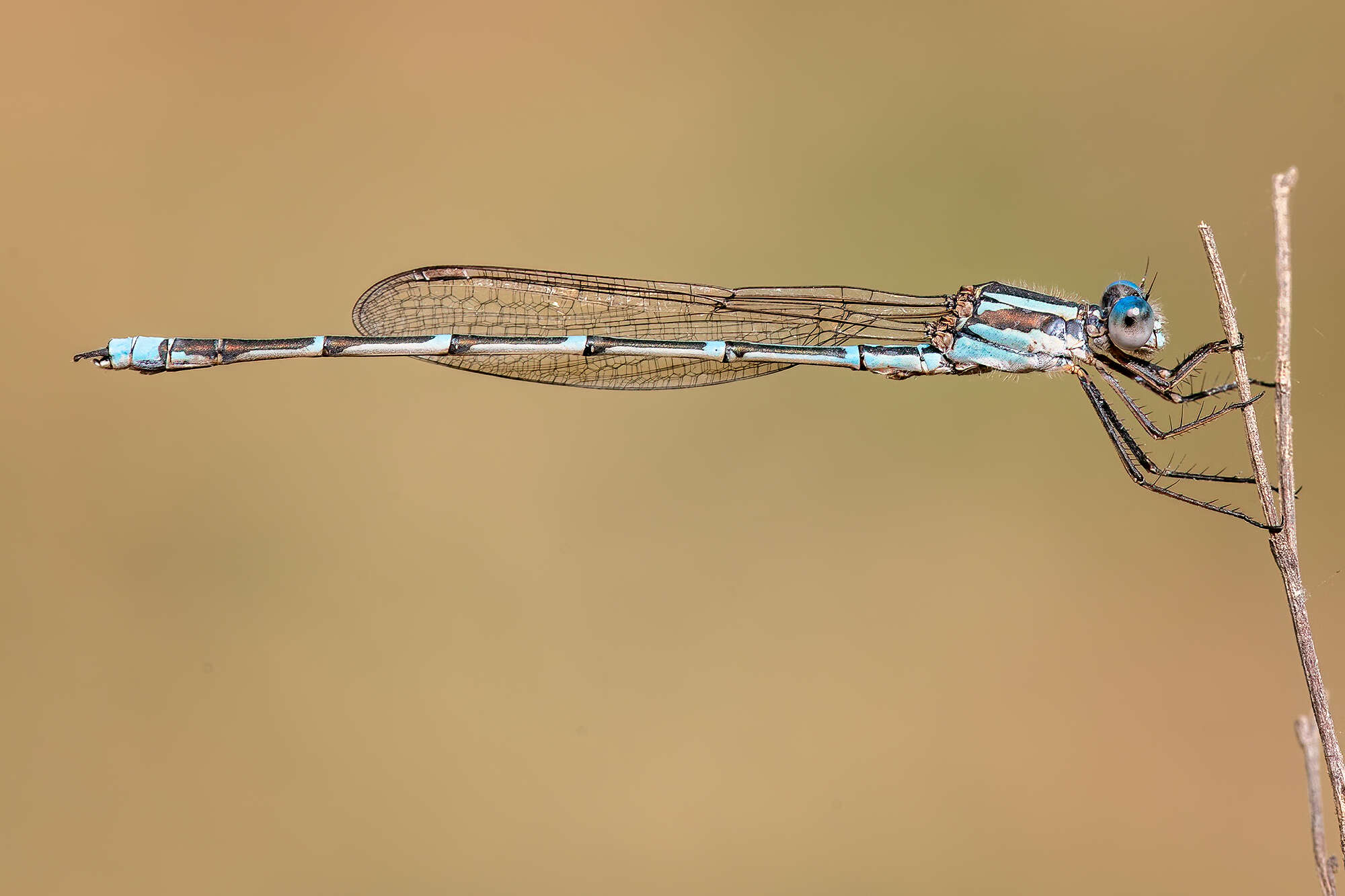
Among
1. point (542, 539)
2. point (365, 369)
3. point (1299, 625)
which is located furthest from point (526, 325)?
point (1299, 625)

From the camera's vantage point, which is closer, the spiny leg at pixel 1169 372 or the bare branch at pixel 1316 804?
the bare branch at pixel 1316 804

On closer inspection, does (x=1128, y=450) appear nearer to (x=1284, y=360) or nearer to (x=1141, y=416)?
(x=1141, y=416)

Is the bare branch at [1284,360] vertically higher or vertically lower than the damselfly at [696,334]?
lower

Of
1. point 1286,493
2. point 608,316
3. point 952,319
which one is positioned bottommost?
point 1286,493

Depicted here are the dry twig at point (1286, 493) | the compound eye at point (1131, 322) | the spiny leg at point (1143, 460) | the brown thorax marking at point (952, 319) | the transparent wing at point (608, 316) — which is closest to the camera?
the dry twig at point (1286, 493)

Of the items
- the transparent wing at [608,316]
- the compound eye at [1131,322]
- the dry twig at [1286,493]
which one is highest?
the transparent wing at [608,316]

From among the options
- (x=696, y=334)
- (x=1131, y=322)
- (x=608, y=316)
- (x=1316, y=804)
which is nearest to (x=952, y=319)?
(x=1131, y=322)

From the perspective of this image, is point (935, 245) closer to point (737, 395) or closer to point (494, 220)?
point (737, 395)

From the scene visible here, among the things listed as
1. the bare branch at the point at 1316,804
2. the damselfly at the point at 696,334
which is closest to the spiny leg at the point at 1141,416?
the damselfly at the point at 696,334

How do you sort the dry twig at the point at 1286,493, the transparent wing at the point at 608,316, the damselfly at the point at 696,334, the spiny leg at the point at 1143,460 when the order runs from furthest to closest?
the transparent wing at the point at 608,316
the damselfly at the point at 696,334
the spiny leg at the point at 1143,460
the dry twig at the point at 1286,493

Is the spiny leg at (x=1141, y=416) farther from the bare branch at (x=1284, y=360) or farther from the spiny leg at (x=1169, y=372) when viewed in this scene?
the bare branch at (x=1284, y=360)
